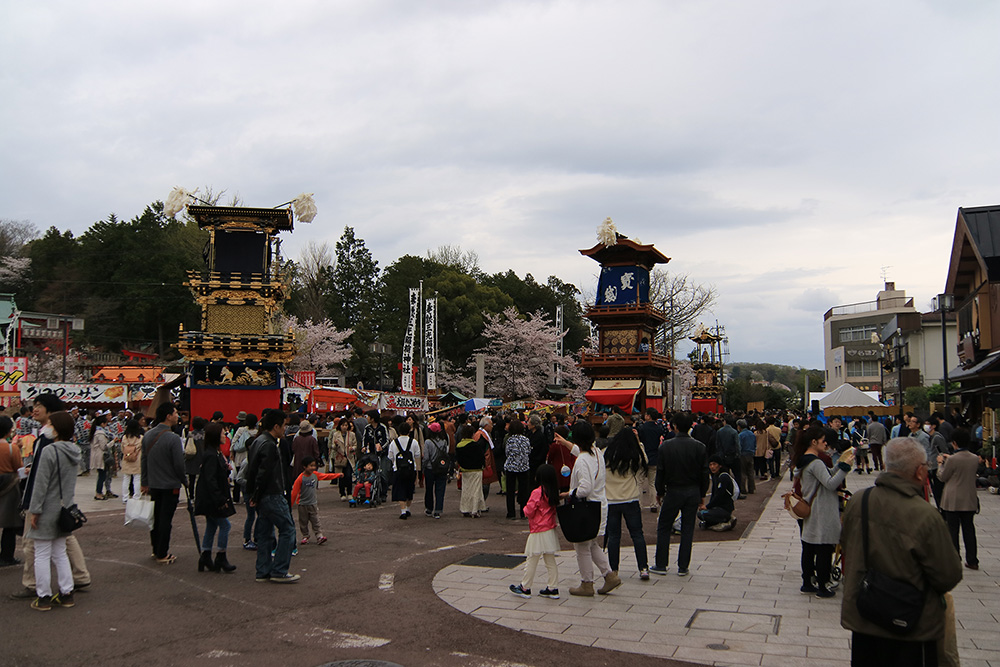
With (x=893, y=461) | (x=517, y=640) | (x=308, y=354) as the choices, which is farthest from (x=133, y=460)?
(x=308, y=354)

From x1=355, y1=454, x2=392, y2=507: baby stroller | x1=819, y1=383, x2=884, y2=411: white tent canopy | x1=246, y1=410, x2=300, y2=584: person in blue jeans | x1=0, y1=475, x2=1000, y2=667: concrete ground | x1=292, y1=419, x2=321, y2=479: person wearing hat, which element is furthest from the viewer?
x1=819, y1=383, x2=884, y2=411: white tent canopy

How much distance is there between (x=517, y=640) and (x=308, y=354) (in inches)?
2044

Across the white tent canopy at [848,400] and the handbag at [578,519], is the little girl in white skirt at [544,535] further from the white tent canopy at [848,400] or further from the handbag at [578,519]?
the white tent canopy at [848,400]

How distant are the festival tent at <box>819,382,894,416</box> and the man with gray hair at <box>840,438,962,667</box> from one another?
76.9 feet

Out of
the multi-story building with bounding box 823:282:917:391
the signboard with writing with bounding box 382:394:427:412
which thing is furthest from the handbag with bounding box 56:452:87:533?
the multi-story building with bounding box 823:282:917:391

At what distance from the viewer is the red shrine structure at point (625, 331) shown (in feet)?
150

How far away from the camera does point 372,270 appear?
6725cm

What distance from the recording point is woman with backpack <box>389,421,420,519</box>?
12602mm

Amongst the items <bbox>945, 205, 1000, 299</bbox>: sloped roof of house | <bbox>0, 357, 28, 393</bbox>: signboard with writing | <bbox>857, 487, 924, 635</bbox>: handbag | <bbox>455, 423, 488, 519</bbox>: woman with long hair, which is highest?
<bbox>945, 205, 1000, 299</bbox>: sloped roof of house

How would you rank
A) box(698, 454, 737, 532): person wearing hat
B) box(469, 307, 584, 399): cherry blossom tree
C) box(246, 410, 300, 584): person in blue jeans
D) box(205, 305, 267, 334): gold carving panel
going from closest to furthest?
box(246, 410, 300, 584): person in blue jeans < box(698, 454, 737, 532): person wearing hat < box(205, 305, 267, 334): gold carving panel < box(469, 307, 584, 399): cherry blossom tree

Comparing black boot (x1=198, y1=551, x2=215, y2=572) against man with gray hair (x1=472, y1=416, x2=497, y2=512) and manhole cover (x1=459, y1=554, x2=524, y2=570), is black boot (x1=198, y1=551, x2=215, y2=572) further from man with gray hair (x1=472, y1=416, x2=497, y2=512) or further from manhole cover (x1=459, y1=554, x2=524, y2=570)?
man with gray hair (x1=472, y1=416, x2=497, y2=512)

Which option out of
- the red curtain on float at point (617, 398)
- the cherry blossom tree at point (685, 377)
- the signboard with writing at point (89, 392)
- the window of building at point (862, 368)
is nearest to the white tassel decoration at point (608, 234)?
the red curtain on float at point (617, 398)

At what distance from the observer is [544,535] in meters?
7.27

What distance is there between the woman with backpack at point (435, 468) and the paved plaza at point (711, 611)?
12.1ft
